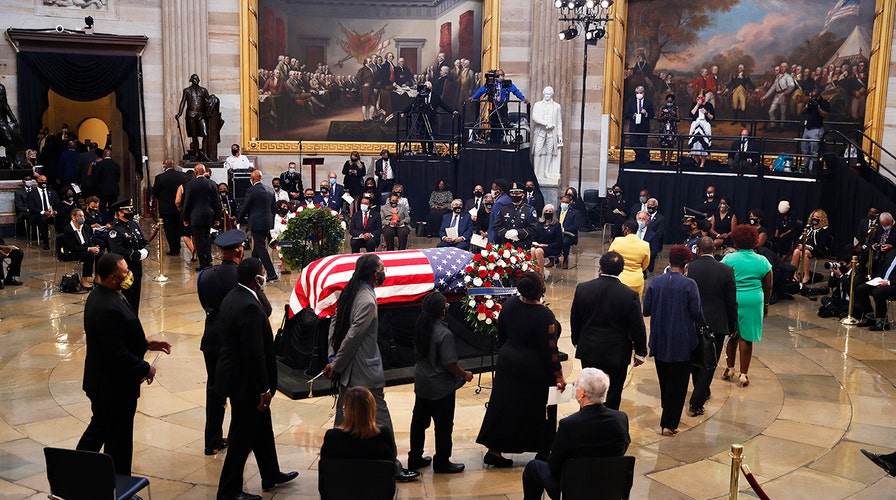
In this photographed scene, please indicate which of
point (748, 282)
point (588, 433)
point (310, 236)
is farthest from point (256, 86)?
point (588, 433)

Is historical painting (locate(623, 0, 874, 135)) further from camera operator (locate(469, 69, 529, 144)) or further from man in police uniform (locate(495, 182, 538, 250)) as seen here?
man in police uniform (locate(495, 182, 538, 250))

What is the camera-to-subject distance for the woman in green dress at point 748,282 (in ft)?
28.4

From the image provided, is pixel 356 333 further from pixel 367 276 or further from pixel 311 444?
pixel 311 444

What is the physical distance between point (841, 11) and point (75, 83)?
1624 cm

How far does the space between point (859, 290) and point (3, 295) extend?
36.6 ft

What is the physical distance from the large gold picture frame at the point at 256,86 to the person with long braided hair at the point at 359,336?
15405mm

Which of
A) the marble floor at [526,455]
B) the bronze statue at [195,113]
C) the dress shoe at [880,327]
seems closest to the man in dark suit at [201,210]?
the marble floor at [526,455]

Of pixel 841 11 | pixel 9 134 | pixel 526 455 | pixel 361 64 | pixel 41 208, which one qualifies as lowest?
pixel 526 455

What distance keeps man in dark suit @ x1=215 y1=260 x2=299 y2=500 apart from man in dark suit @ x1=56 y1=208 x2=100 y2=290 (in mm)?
7321

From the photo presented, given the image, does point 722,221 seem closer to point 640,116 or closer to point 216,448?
point 640,116

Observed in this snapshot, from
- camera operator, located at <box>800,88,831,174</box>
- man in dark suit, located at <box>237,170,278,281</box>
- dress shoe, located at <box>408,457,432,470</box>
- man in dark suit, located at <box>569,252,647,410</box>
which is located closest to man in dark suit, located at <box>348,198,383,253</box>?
man in dark suit, located at <box>237,170,278,281</box>

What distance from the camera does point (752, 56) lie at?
20.0 metres

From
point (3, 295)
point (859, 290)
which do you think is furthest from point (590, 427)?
point (3, 295)

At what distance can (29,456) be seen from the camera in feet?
22.3
